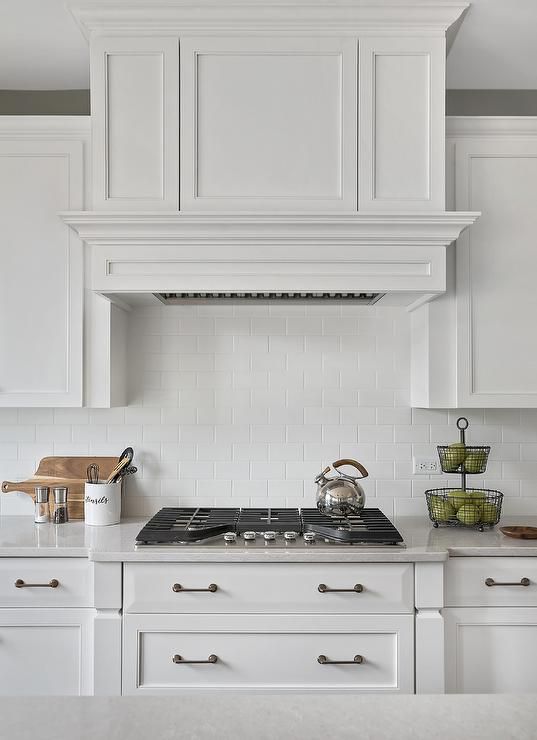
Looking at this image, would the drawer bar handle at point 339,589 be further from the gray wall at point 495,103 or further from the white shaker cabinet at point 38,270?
the gray wall at point 495,103

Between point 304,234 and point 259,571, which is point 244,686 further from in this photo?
point 304,234

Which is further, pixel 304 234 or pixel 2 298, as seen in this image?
pixel 2 298

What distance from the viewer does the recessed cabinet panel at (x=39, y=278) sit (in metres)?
2.46

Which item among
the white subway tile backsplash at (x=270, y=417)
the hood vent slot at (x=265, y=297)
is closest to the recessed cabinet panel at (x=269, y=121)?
the hood vent slot at (x=265, y=297)

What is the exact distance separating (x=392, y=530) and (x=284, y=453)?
0.67m

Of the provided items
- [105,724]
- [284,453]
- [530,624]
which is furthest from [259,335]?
[105,724]

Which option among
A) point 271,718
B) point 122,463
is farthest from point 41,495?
point 271,718

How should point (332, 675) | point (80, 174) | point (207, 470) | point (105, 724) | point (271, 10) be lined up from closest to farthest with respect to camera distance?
point (105, 724)
point (332, 675)
point (271, 10)
point (80, 174)
point (207, 470)

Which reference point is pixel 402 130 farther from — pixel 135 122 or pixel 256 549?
pixel 256 549

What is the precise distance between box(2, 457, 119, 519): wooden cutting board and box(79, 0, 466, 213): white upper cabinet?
3.54 feet

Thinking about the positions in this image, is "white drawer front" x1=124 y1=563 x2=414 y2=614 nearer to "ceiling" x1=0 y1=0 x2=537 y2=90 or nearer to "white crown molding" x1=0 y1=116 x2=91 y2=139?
"white crown molding" x1=0 y1=116 x2=91 y2=139

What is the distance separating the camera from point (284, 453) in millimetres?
2826

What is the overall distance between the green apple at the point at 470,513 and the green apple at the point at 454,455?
0.17 meters

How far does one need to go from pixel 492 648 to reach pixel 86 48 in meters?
2.60
